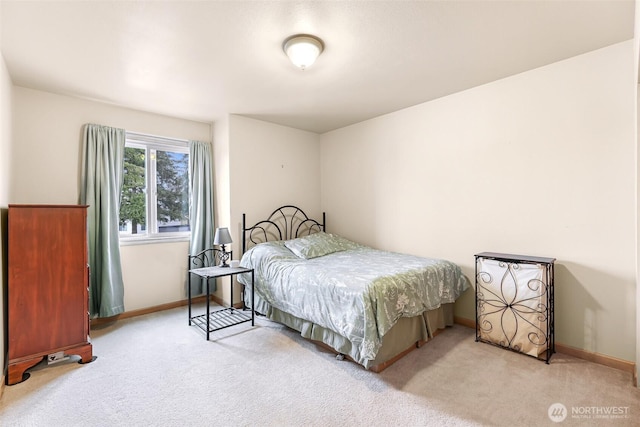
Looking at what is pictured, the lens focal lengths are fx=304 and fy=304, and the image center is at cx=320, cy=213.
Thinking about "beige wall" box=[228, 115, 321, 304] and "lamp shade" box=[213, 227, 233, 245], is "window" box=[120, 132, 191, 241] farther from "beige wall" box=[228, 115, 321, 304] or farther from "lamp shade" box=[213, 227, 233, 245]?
"lamp shade" box=[213, 227, 233, 245]

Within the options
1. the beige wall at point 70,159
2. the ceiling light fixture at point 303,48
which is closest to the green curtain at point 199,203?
the beige wall at point 70,159

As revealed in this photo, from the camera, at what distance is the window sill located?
366cm

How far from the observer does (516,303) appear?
8.66ft

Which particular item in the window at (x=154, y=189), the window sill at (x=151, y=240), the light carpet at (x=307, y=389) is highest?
the window at (x=154, y=189)

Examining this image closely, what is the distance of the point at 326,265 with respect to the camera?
310 cm

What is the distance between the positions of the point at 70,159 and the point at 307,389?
3355 mm

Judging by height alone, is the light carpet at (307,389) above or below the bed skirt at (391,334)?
below

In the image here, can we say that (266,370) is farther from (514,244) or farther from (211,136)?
(211,136)

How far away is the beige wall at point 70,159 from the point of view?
9.91 ft

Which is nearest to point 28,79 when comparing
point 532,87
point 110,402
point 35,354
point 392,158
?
point 35,354

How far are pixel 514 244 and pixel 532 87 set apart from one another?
4.79 feet

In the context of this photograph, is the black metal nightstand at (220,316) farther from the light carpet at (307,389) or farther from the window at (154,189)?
the window at (154,189)
